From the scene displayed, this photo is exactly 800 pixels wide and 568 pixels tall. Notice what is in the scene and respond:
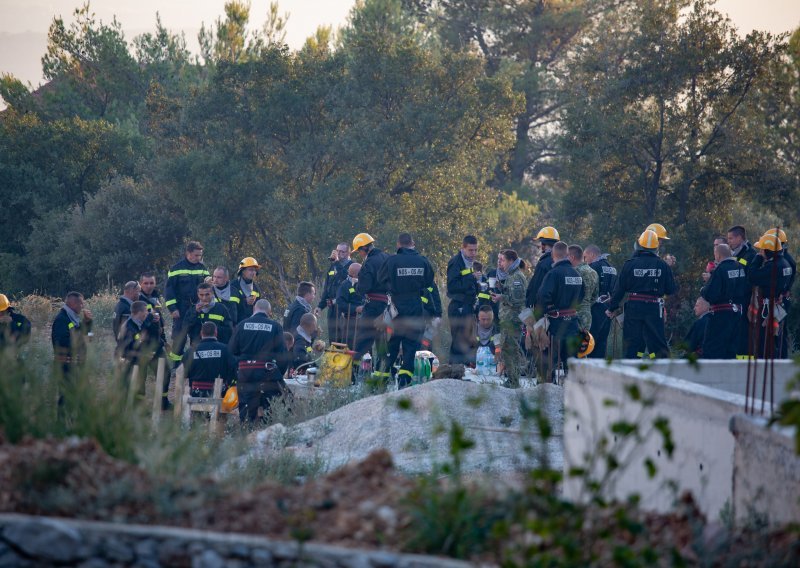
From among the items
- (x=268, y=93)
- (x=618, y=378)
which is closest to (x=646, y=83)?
(x=268, y=93)

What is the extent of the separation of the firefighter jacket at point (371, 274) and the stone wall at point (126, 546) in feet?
30.9

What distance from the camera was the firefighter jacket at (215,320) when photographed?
13.3 metres

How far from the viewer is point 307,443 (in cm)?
1082

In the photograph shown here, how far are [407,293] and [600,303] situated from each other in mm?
2884

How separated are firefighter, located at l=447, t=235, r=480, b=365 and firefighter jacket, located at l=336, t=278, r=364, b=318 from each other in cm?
132

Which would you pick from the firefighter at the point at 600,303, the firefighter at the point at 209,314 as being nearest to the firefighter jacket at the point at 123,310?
the firefighter at the point at 209,314

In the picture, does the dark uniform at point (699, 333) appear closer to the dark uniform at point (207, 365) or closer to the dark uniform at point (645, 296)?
the dark uniform at point (645, 296)

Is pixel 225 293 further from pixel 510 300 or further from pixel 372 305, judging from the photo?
pixel 510 300

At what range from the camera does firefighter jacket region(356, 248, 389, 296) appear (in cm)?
1395

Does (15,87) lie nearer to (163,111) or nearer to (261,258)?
(163,111)

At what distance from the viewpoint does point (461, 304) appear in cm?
1497

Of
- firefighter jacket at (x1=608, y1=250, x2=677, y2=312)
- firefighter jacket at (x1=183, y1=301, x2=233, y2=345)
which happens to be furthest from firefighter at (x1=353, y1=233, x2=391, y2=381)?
firefighter jacket at (x1=608, y1=250, x2=677, y2=312)

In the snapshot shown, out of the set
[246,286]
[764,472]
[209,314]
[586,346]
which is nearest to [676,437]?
[764,472]

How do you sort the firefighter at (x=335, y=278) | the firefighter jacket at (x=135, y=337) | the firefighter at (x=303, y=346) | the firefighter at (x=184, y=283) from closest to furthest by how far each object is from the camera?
the firefighter jacket at (x=135, y=337)
the firefighter at (x=184, y=283)
the firefighter at (x=303, y=346)
the firefighter at (x=335, y=278)
